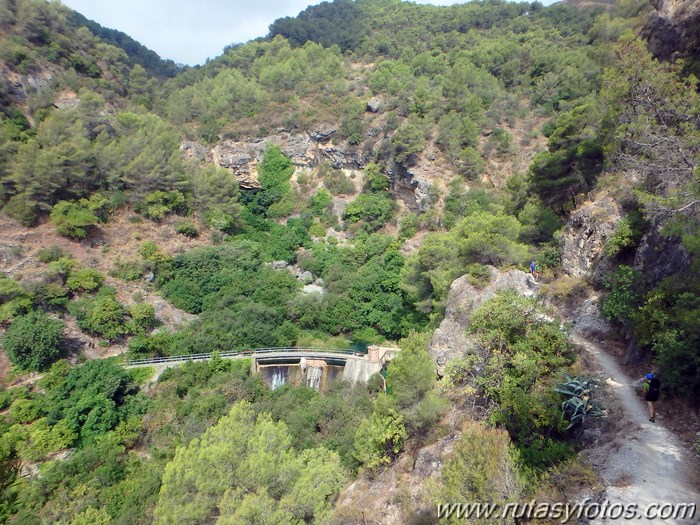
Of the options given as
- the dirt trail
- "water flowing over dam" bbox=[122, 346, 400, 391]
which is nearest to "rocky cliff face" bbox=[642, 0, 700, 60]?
the dirt trail

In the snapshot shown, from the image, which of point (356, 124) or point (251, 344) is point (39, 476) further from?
point (356, 124)

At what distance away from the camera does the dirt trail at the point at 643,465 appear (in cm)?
703

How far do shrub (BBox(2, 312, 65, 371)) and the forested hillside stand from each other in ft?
0.59

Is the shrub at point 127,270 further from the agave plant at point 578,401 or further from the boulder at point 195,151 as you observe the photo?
the agave plant at point 578,401

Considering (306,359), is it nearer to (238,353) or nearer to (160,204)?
(238,353)

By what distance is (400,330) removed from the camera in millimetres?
28812

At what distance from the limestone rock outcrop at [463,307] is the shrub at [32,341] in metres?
22.3

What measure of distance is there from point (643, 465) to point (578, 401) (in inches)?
65.5

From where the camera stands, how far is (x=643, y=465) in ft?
25.7

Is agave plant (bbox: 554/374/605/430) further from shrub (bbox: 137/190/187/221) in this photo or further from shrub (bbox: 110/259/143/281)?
shrub (bbox: 137/190/187/221)

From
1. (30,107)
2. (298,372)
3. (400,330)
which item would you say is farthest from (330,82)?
(298,372)

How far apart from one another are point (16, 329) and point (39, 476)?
9488mm

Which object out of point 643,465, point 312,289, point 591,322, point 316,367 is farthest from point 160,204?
point 643,465

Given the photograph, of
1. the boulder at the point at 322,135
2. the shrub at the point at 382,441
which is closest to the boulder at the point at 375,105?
the boulder at the point at 322,135
